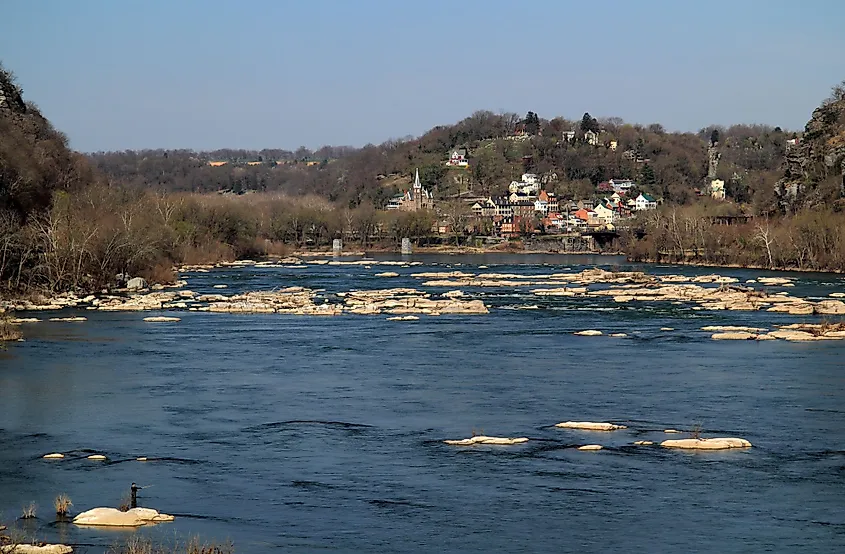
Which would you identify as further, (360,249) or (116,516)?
(360,249)

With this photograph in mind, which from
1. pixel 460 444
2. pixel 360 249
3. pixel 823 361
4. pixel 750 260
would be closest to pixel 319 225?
pixel 360 249

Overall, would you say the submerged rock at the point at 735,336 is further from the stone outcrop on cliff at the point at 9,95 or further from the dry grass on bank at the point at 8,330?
the stone outcrop on cliff at the point at 9,95

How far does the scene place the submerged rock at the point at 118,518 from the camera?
1748 cm

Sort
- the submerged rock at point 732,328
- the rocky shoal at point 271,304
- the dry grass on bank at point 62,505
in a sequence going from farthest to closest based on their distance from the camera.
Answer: the rocky shoal at point 271,304, the submerged rock at point 732,328, the dry grass on bank at point 62,505

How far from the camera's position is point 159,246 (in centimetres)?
7500

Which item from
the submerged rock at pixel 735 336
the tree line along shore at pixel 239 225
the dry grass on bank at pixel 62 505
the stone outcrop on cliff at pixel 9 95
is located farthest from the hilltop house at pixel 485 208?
the dry grass on bank at pixel 62 505

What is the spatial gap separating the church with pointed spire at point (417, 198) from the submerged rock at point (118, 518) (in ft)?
522

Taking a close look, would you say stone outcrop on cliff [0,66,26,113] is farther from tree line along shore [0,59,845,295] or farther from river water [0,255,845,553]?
river water [0,255,845,553]

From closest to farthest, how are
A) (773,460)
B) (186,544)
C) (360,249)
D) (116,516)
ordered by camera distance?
(186,544) → (116,516) → (773,460) → (360,249)

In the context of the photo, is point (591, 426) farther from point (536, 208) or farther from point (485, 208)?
point (536, 208)

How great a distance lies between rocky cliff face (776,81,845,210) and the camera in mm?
98375

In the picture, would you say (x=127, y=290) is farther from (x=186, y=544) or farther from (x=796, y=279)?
(x=186, y=544)

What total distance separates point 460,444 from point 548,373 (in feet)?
33.2

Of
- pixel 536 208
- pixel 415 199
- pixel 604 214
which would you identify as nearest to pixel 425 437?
pixel 604 214
